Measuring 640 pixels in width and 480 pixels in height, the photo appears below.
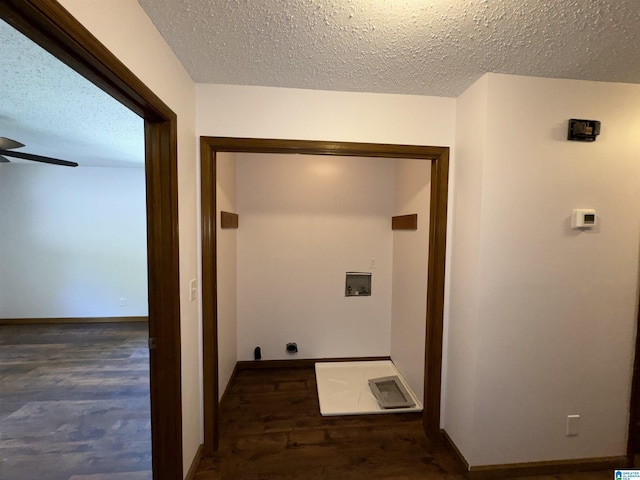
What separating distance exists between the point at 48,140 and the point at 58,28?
3.08 metres

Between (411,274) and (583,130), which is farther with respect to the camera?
(411,274)

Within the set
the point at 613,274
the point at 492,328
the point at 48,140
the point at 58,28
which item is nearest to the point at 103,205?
the point at 48,140

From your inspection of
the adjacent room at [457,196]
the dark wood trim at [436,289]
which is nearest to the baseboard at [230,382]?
the adjacent room at [457,196]

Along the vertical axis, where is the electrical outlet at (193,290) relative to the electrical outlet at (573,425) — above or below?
above

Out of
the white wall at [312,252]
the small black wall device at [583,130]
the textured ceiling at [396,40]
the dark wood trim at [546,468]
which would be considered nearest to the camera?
the textured ceiling at [396,40]

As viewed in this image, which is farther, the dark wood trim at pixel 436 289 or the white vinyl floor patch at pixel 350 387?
the white vinyl floor patch at pixel 350 387

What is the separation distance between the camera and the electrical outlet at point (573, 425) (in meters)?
1.64

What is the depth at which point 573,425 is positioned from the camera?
5.40 ft

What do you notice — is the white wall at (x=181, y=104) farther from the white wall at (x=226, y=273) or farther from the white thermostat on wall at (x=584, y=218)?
the white thermostat on wall at (x=584, y=218)

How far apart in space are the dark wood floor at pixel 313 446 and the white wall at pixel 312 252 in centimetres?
73

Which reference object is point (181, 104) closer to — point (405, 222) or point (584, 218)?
point (405, 222)

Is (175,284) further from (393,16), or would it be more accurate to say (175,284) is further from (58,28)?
(393,16)

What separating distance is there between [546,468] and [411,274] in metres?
1.51

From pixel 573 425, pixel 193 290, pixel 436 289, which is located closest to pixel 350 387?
pixel 436 289
